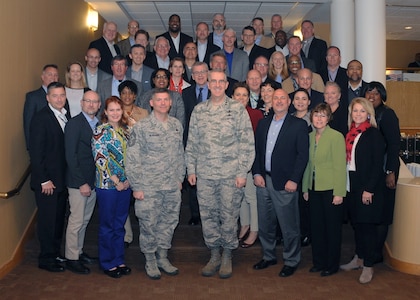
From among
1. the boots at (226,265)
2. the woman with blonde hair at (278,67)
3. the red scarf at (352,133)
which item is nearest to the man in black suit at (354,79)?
the woman with blonde hair at (278,67)

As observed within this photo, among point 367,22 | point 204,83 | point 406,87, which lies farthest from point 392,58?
point 204,83

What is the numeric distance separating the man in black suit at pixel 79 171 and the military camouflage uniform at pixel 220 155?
91cm

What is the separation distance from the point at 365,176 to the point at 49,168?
9.45 feet

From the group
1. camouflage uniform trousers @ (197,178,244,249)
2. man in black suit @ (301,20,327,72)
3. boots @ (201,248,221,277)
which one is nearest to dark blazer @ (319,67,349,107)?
man in black suit @ (301,20,327,72)

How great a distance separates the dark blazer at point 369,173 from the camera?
427 centimetres

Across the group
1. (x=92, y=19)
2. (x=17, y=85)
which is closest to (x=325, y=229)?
(x=17, y=85)

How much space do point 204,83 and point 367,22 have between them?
3.51 metres

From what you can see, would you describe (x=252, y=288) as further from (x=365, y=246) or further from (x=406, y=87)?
(x=406, y=87)

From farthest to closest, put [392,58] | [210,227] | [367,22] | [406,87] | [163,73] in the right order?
1. [392,58]
2. [406,87]
3. [367,22]
4. [163,73]
5. [210,227]

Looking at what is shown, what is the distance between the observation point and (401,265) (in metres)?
4.62

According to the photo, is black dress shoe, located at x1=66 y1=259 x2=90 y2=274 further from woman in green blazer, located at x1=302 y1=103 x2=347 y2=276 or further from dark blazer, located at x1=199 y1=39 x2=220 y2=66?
dark blazer, located at x1=199 y1=39 x2=220 y2=66

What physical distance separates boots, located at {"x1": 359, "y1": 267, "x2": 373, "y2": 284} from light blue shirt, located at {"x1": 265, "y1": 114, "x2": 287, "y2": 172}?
1.24 m

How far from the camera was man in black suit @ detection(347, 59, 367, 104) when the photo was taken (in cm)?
546

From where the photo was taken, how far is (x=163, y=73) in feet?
16.3
